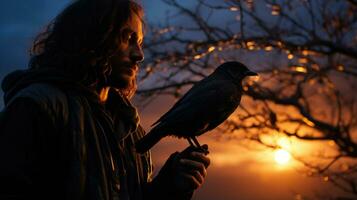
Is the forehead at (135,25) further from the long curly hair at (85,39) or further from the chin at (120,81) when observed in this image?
the chin at (120,81)

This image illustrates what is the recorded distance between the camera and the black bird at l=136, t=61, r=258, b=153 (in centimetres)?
210

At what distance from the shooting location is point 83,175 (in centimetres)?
166

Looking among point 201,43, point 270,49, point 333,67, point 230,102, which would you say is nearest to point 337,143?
point 333,67

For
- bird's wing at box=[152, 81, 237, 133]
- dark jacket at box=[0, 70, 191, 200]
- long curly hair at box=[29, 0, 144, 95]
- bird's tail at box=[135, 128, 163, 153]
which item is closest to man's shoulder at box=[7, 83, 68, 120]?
dark jacket at box=[0, 70, 191, 200]

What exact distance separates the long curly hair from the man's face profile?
19 millimetres

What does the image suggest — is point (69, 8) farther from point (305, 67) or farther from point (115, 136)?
point (305, 67)

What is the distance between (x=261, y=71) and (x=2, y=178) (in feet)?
26.8

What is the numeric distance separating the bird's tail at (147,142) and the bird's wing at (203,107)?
0.10m

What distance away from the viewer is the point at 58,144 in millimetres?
1658

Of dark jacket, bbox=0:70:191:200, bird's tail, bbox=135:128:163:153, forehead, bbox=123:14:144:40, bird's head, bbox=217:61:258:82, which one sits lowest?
bird's head, bbox=217:61:258:82

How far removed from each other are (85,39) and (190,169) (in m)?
0.60

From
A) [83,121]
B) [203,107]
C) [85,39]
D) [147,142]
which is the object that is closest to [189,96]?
[203,107]

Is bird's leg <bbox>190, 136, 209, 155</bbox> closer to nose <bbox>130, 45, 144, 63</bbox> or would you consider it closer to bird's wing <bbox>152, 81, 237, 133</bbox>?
bird's wing <bbox>152, 81, 237, 133</bbox>

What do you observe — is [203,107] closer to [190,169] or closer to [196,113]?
[196,113]
